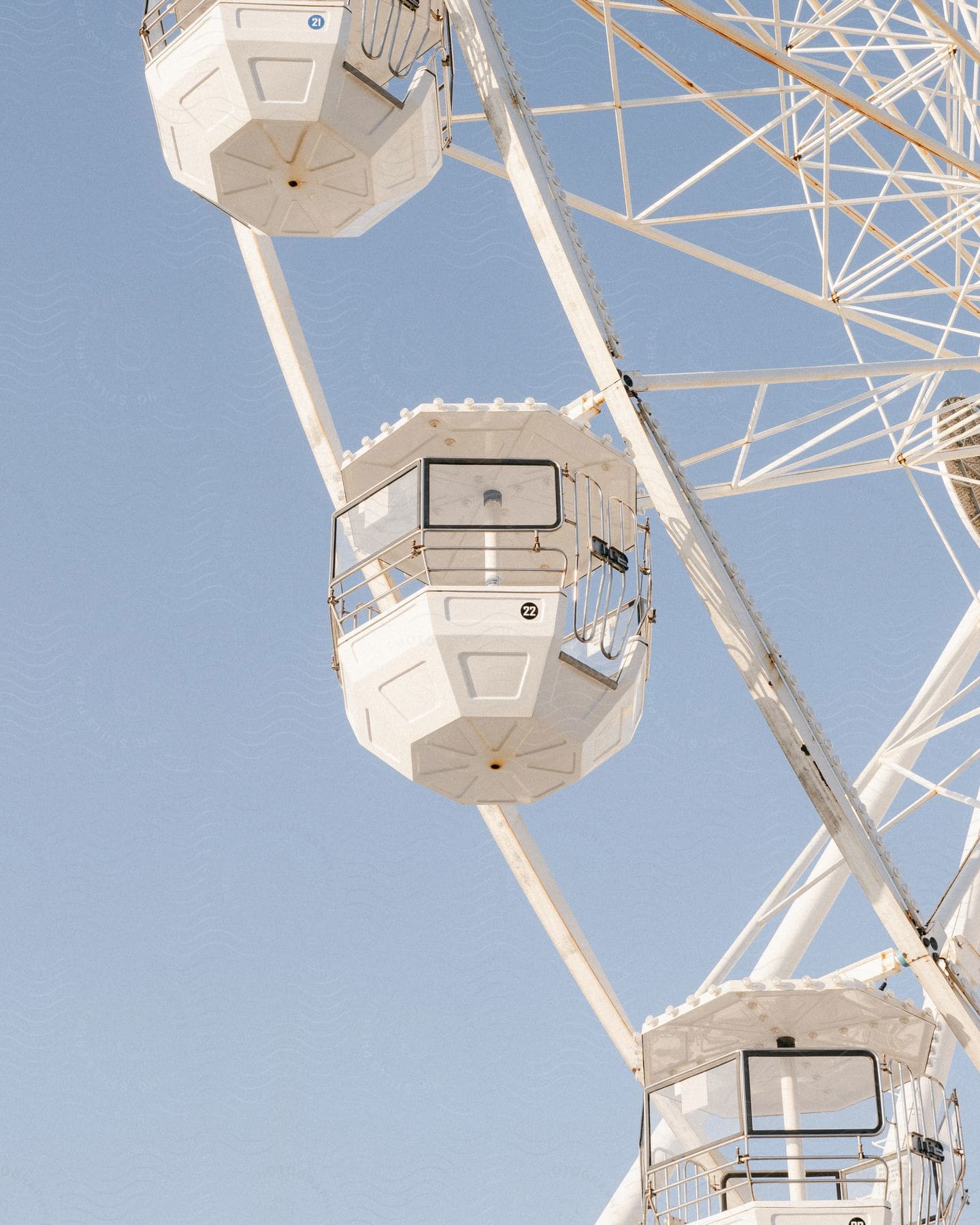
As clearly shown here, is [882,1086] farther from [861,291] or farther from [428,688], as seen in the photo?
[861,291]

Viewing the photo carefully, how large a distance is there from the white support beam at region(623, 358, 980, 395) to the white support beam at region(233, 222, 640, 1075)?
2.50 metres

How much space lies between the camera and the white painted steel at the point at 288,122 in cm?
1448

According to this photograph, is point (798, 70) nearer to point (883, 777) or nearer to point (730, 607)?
point (730, 607)

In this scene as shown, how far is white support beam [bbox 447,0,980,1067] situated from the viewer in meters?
13.3

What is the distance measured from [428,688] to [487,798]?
4.01 feet

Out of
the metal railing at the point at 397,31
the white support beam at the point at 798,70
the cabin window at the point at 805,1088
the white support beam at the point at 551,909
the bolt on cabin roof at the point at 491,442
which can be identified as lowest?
the cabin window at the point at 805,1088

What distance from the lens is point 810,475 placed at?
54.1 ft

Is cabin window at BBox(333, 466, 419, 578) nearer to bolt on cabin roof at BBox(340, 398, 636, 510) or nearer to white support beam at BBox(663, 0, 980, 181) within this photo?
bolt on cabin roof at BBox(340, 398, 636, 510)

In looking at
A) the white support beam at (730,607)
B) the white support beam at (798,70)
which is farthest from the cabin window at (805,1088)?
the white support beam at (798,70)

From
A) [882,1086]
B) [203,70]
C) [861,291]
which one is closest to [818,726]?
[882,1086]

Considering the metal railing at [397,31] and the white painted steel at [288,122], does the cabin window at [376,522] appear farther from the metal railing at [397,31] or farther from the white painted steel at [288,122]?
the metal railing at [397,31]

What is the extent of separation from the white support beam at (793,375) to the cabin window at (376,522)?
5.16ft

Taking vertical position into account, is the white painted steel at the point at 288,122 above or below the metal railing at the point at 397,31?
below

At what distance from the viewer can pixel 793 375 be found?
14.3 m
